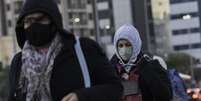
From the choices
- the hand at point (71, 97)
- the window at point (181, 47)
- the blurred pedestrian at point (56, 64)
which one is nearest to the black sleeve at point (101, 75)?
the blurred pedestrian at point (56, 64)

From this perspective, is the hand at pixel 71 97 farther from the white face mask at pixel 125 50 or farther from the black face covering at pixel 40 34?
the white face mask at pixel 125 50

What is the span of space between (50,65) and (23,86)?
0.57ft

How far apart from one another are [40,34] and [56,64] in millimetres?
170

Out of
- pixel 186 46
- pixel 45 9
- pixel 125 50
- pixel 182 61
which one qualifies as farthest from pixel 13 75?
pixel 186 46

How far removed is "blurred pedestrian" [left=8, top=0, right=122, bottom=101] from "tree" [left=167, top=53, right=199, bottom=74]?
73836 millimetres

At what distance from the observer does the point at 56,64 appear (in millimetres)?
3553

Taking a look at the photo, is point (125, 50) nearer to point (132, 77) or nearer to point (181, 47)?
point (132, 77)

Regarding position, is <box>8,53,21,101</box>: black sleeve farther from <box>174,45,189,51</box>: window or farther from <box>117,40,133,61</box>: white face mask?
<box>174,45,189,51</box>: window

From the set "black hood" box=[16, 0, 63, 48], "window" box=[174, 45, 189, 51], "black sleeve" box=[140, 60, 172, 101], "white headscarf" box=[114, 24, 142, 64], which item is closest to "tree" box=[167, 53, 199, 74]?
"window" box=[174, 45, 189, 51]

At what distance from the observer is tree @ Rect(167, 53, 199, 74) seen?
78562mm

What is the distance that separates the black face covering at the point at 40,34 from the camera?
3459 mm

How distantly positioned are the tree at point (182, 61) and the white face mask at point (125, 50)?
71.1 meters

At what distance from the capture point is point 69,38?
11.9 ft

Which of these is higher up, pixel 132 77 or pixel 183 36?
pixel 132 77
